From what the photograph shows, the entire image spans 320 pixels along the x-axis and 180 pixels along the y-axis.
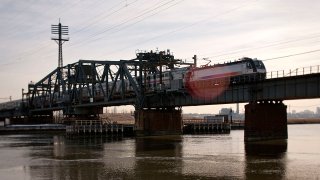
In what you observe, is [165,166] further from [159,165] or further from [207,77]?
[207,77]

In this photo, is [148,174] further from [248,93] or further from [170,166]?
[248,93]

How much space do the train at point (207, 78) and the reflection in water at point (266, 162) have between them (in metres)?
12.5

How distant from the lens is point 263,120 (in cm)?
6344

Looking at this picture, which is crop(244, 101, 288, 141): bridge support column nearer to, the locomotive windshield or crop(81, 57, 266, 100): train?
crop(81, 57, 266, 100): train

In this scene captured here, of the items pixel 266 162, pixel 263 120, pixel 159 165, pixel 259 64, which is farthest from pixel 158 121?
pixel 159 165

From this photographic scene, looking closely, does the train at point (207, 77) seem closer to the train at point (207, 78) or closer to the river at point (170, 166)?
the train at point (207, 78)

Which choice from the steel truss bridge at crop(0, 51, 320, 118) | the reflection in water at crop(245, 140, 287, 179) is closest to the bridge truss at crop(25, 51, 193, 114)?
the steel truss bridge at crop(0, 51, 320, 118)

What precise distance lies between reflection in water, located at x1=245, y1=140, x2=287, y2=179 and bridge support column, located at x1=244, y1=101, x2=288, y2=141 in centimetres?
424

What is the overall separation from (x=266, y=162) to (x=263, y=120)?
2402cm

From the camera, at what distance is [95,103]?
109m

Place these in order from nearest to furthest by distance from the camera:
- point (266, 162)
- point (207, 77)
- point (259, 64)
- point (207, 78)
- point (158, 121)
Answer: point (266, 162) → point (259, 64) → point (207, 78) → point (207, 77) → point (158, 121)

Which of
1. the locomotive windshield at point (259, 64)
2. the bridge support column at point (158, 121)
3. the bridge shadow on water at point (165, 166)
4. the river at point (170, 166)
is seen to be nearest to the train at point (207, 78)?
the locomotive windshield at point (259, 64)

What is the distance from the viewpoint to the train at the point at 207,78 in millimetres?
67312

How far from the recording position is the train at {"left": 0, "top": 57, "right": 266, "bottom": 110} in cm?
6731
